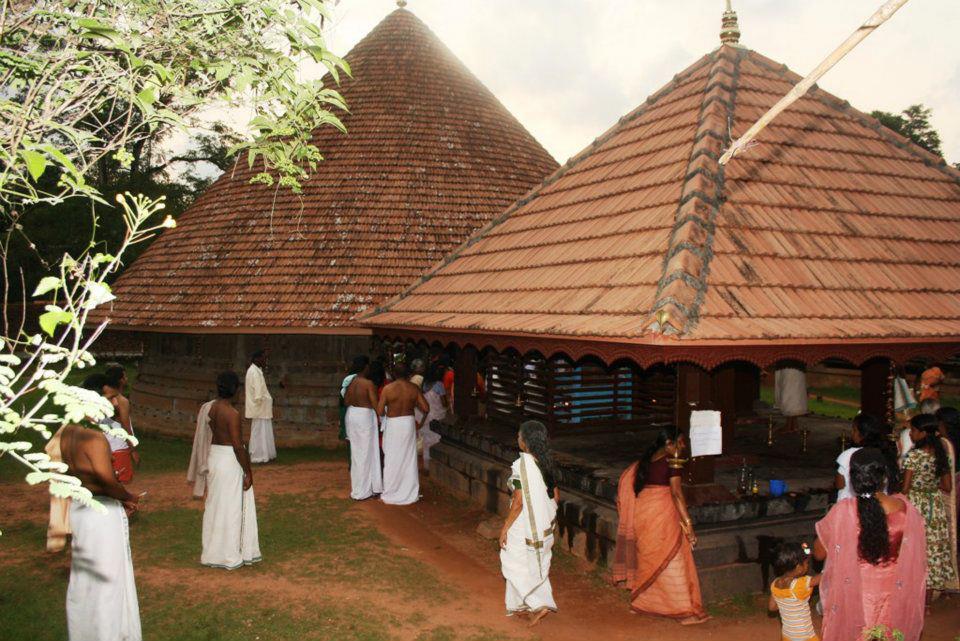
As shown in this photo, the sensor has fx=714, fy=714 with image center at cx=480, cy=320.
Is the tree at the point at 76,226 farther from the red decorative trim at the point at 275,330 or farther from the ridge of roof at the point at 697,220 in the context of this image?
the ridge of roof at the point at 697,220

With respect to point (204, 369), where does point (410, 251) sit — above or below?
above

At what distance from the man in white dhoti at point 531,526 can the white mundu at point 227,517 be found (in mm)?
2618

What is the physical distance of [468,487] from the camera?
9422 millimetres

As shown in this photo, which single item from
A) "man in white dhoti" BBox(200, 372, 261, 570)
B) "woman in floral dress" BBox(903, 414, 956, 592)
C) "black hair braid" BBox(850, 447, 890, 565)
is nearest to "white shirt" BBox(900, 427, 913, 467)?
"woman in floral dress" BBox(903, 414, 956, 592)

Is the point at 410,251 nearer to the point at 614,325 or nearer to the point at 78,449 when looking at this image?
the point at 614,325

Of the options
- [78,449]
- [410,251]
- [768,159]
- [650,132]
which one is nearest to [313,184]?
[410,251]

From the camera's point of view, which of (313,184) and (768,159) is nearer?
(768,159)

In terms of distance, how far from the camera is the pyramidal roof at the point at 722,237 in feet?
20.1

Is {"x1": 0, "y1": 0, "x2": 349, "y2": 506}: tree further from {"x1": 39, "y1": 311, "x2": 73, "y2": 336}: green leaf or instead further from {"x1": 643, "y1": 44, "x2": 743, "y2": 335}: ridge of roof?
{"x1": 643, "y1": 44, "x2": 743, "y2": 335}: ridge of roof

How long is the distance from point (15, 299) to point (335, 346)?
25.5m

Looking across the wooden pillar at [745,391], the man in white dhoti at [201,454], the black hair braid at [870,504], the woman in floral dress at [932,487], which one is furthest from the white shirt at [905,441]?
the man in white dhoti at [201,454]

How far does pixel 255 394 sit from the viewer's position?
11352 mm

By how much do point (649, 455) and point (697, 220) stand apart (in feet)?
7.80

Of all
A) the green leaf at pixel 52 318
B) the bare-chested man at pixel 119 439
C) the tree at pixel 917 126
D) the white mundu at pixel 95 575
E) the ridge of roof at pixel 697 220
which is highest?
the tree at pixel 917 126
